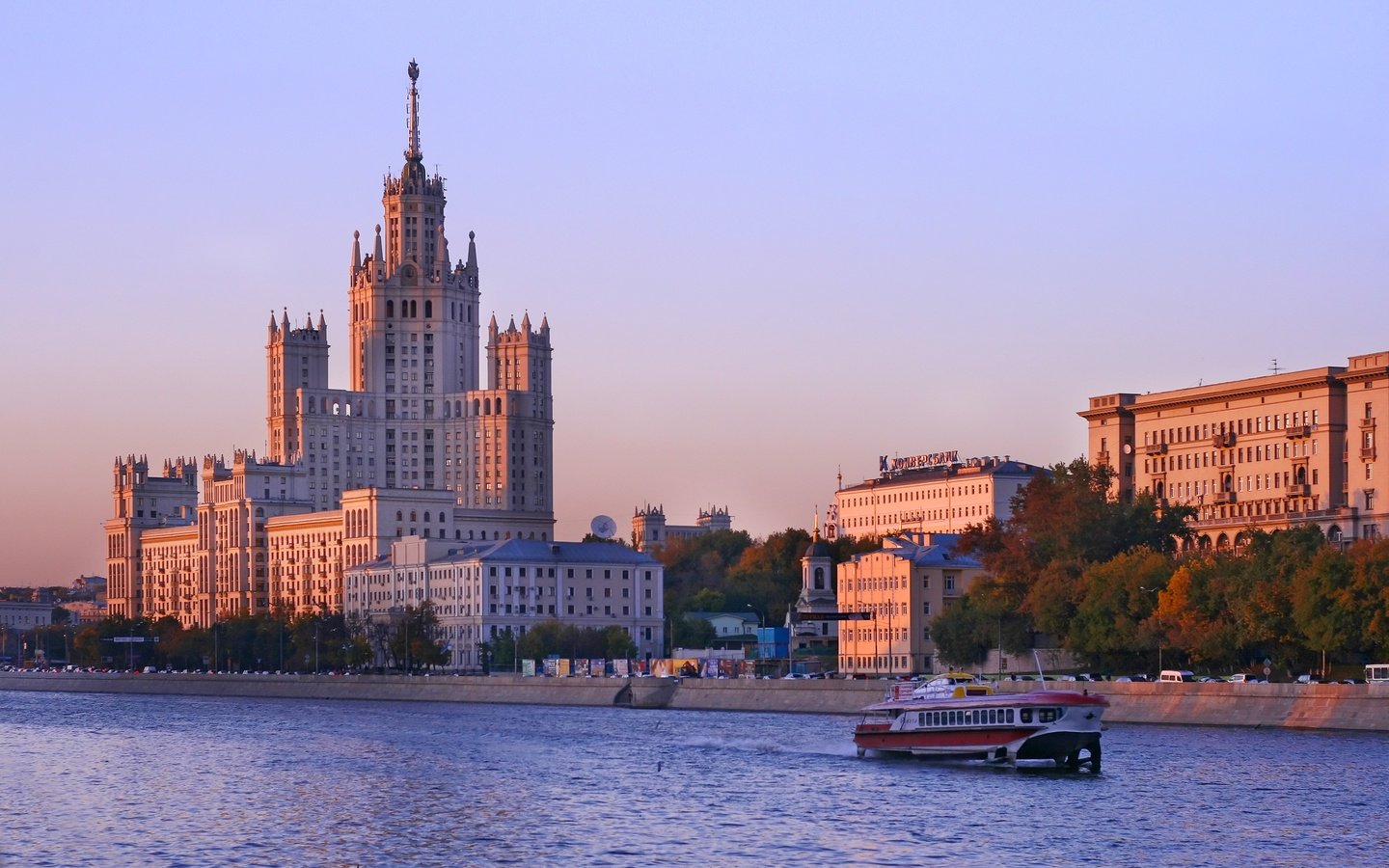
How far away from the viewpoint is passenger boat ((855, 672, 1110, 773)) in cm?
9381

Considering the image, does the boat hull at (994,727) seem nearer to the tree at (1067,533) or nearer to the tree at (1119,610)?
the tree at (1119,610)

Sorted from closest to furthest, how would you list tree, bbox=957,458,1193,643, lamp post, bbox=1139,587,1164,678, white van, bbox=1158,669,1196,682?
1. white van, bbox=1158,669,1196,682
2. lamp post, bbox=1139,587,1164,678
3. tree, bbox=957,458,1193,643

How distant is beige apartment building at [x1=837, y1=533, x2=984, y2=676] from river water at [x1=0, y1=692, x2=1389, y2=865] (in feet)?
148

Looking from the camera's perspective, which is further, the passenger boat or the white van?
the white van

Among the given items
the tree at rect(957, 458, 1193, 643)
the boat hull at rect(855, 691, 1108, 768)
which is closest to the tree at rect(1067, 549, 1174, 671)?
the tree at rect(957, 458, 1193, 643)

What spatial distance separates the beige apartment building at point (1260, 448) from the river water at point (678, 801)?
191ft

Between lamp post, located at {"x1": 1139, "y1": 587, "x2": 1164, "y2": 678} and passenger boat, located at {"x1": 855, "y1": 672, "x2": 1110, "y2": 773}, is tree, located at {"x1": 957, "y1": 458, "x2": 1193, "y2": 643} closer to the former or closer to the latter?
lamp post, located at {"x1": 1139, "y1": 587, "x2": 1164, "y2": 678}

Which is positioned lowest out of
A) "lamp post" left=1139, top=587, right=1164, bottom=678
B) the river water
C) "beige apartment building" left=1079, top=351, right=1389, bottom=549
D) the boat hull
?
the river water

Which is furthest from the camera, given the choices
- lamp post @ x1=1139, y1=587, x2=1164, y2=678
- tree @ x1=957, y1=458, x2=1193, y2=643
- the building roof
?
the building roof

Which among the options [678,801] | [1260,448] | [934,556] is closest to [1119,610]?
[934,556]

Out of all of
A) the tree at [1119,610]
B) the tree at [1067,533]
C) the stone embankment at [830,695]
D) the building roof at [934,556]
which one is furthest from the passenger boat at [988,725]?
the building roof at [934,556]

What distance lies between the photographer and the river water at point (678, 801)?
6838 cm

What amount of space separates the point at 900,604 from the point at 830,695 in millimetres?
30628

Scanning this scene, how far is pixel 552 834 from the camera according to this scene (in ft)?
239
